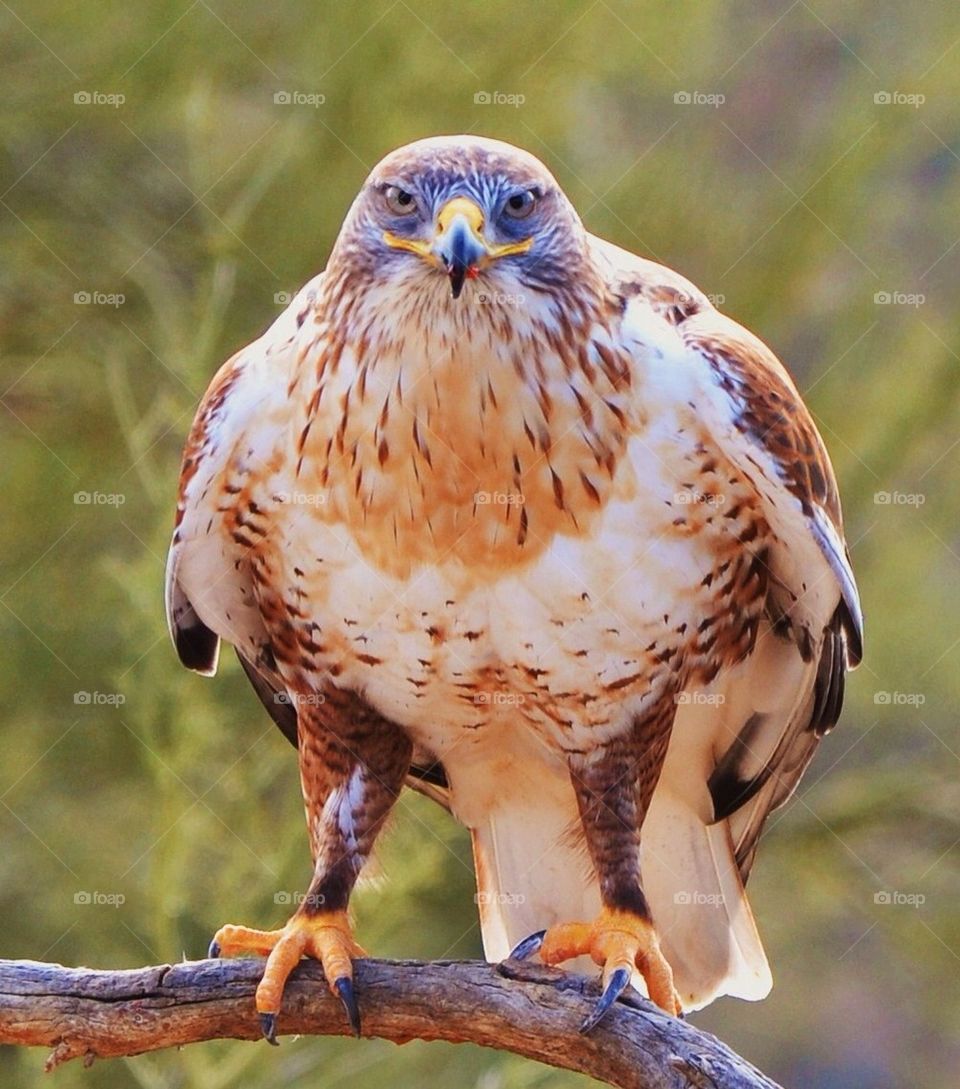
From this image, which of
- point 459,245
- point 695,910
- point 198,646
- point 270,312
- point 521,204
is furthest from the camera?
point 270,312

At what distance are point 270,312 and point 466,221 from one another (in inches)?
145

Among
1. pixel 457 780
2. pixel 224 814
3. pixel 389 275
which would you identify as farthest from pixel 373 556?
pixel 224 814

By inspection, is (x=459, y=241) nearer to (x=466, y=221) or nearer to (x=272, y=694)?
(x=466, y=221)

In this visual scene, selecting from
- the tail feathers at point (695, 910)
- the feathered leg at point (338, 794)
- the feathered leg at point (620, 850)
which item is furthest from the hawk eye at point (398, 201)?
the tail feathers at point (695, 910)

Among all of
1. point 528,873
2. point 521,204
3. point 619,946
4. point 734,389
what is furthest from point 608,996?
point 521,204

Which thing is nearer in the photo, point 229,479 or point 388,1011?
point 388,1011

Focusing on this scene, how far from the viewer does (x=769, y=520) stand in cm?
369

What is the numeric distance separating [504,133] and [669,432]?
3.45 meters

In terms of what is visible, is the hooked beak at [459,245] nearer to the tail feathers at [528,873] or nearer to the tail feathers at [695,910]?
the tail feathers at [528,873]

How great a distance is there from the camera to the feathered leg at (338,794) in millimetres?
3809

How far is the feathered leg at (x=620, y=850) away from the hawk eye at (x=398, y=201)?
1.15 meters

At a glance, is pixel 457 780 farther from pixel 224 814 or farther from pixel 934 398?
pixel 934 398

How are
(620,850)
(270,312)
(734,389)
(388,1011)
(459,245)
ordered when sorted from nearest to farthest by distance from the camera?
1. (459,245)
2. (388,1011)
3. (734,389)
4. (620,850)
5. (270,312)

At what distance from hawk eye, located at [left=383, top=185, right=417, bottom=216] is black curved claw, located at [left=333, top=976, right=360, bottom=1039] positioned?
4.69 feet
